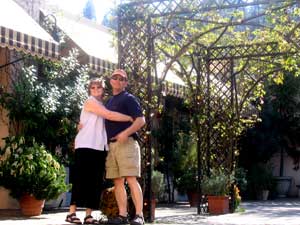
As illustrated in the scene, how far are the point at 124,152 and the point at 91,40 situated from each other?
292 inches

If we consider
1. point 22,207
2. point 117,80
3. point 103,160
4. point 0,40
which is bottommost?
point 22,207

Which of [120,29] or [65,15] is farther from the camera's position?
[65,15]

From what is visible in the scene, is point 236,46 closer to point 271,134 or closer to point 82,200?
point 82,200

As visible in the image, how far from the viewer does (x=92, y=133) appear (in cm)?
763

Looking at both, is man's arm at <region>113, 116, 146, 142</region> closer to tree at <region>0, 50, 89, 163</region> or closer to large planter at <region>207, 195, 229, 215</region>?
tree at <region>0, 50, 89, 163</region>

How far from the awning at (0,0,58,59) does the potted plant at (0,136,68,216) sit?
5.67 ft

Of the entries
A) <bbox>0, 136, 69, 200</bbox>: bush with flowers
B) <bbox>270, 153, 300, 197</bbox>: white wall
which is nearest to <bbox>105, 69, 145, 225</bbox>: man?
<bbox>0, 136, 69, 200</bbox>: bush with flowers

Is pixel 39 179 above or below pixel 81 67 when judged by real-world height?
below

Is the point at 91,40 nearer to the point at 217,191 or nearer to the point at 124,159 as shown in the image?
the point at 217,191

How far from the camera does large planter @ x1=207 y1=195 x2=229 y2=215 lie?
40.0 feet

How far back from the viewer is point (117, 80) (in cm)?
786

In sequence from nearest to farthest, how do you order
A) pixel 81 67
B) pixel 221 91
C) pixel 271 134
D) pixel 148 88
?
1. pixel 148 88
2. pixel 81 67
3. pixel 221 91
4. pixel 271 134

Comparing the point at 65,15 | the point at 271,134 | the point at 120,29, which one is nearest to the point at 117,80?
the point at 120,29

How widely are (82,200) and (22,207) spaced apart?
3.14 metres
